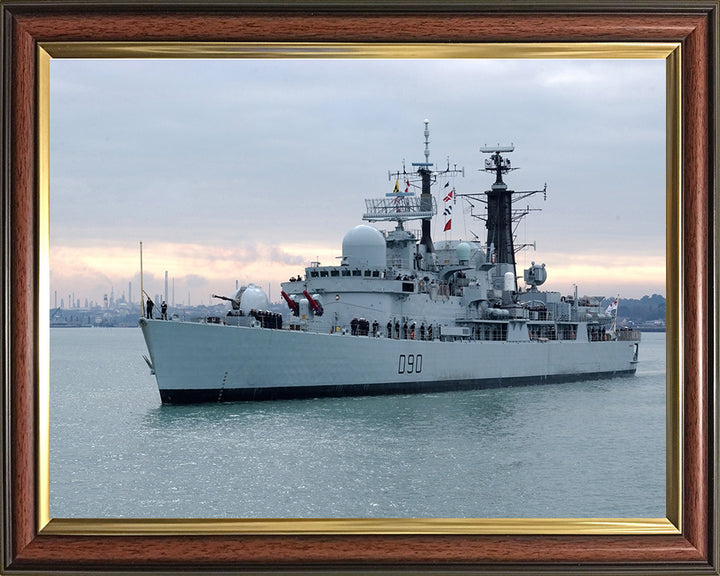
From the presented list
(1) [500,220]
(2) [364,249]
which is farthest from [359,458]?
(1) [500,220]

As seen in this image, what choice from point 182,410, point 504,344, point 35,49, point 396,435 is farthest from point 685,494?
point 504,344

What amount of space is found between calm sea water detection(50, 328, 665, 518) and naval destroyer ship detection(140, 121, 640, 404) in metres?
1.05

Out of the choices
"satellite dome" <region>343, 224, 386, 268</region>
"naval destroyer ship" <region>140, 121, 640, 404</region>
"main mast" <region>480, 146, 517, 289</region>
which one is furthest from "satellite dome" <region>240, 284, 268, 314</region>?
"main mast" <region>480, 146, 517, 289</region>

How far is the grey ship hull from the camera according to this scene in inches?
948

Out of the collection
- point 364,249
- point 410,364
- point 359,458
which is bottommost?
point 359,458

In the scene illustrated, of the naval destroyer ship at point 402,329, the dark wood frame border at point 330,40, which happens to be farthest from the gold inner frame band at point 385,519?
the naval destroyer ship at point 402,329

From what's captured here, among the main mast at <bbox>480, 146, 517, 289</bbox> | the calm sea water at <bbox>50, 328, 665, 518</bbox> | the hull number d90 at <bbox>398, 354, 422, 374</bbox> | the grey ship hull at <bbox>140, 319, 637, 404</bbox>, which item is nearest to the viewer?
the calm sea water at <bbox>50, 328, 665, 518</bbox>

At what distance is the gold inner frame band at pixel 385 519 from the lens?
4.38m

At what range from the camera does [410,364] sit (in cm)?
2989

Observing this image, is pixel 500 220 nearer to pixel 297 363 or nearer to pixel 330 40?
pixel 297 363

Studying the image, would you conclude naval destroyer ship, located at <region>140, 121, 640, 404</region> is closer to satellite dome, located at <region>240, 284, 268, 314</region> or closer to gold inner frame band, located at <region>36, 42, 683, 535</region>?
satellite dome, located at <region>240, 284, 268, 314</region>

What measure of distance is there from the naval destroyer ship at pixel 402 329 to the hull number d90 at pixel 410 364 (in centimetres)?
5

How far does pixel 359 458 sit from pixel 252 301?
39.6ft

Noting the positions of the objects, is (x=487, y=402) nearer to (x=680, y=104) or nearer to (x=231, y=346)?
(x=231, y=346)
